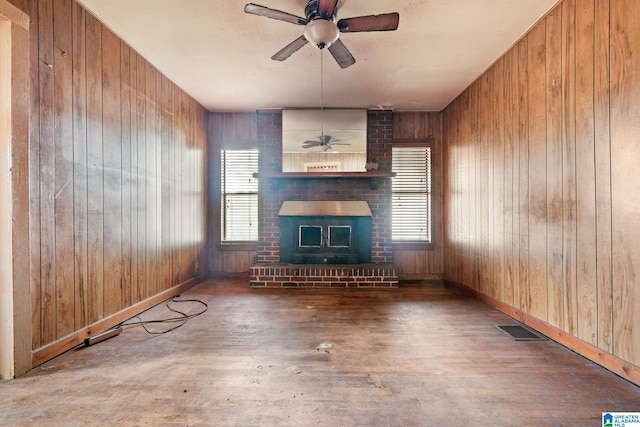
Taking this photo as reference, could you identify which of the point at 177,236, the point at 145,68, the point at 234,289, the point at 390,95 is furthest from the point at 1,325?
the point at 390,95

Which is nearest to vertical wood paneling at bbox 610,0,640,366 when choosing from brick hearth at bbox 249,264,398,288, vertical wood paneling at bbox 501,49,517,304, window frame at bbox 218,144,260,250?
vertical wood paneling at bbox 501,49,517,304

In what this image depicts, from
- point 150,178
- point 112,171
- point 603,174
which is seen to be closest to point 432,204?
point 603,174

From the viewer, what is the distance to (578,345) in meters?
2.05

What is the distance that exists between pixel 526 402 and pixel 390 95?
3.69m

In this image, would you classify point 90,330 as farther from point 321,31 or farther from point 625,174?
point 625,174

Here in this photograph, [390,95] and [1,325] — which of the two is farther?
[390,95]

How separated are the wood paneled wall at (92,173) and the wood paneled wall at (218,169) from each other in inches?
41.7

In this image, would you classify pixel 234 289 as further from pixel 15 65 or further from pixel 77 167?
pixel 15 65

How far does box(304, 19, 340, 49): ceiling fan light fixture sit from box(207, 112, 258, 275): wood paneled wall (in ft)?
9.55

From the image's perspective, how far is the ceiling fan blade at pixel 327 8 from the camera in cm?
186

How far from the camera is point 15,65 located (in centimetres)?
175

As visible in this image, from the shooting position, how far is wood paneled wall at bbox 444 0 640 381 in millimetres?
1714

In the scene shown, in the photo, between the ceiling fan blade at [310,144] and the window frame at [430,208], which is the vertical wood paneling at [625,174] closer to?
the window frame at [430,208]

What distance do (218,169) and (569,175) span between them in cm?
457
